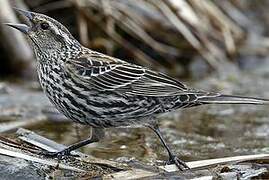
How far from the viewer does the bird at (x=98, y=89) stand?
5.66m

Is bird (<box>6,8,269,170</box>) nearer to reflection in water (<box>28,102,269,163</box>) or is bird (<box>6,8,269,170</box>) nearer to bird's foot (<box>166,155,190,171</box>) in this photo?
bird's foot (<box>166,155,190,171</box>)

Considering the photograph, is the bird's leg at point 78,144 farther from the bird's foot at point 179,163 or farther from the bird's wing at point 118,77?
the bird's foot at point 179,163

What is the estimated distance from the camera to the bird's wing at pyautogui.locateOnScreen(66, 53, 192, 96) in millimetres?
5828

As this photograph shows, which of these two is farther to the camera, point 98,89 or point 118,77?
point 118,77

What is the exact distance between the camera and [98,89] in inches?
228

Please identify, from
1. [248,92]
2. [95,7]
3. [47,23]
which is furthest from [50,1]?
[47,23]

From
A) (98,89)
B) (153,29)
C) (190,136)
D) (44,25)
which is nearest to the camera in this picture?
(98,89)

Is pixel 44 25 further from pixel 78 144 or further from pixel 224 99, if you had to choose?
pixel 224 99

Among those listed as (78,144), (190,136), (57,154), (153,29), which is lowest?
(57,154)

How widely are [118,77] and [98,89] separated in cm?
27

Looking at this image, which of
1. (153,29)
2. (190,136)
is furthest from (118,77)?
(153,29)

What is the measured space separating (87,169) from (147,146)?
4.96ft

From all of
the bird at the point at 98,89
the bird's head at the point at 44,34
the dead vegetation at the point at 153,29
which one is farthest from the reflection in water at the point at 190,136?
the dead vegetation at the point at 153,29

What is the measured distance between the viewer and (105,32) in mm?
10047
